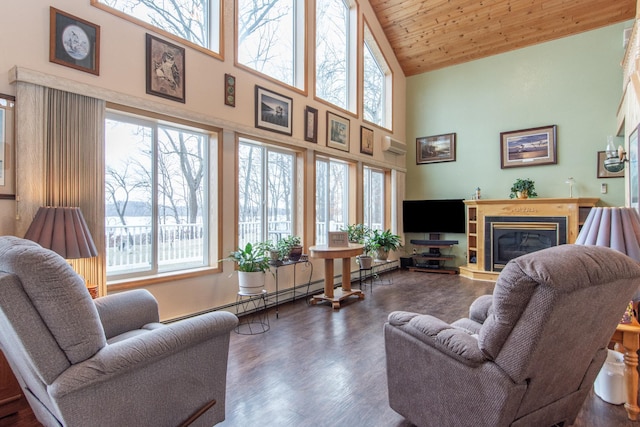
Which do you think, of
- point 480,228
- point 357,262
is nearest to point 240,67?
point 357,262

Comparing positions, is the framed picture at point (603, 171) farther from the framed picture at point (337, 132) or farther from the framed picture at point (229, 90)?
the framed picture at point (229, 90)

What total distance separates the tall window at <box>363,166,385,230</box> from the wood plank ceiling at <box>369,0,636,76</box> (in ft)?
8.82

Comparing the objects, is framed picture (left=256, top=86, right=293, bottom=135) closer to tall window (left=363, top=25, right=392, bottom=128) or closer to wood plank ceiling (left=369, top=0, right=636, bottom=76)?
tall window (left=363, top=25, right=392, bottom=128)

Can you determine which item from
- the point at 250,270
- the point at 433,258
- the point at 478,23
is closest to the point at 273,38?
the point at 250,270

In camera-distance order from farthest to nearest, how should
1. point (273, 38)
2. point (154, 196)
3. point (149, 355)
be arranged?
point (273, 38)
point (154, 196)
point (149, 355)

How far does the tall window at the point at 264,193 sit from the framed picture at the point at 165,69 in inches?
40.2

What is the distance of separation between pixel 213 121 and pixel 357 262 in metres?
3.25

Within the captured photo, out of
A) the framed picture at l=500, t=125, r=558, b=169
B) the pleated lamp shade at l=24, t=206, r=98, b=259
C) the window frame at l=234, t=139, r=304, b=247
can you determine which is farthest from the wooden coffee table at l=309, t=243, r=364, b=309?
the framed picture at l=500, t=125, r=558, b=169

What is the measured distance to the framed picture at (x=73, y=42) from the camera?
2.69 meters

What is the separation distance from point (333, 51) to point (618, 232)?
16.4 feet

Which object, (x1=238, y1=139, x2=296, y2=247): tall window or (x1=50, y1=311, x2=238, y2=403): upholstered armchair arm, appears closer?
(x1=50, y1=311, x2=238, y2=403): upholstered armchair arm

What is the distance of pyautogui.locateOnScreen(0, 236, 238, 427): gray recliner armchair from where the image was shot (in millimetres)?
1251

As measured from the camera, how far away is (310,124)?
16.6ft

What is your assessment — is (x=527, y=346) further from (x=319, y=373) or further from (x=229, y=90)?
(x=229, y=90)
